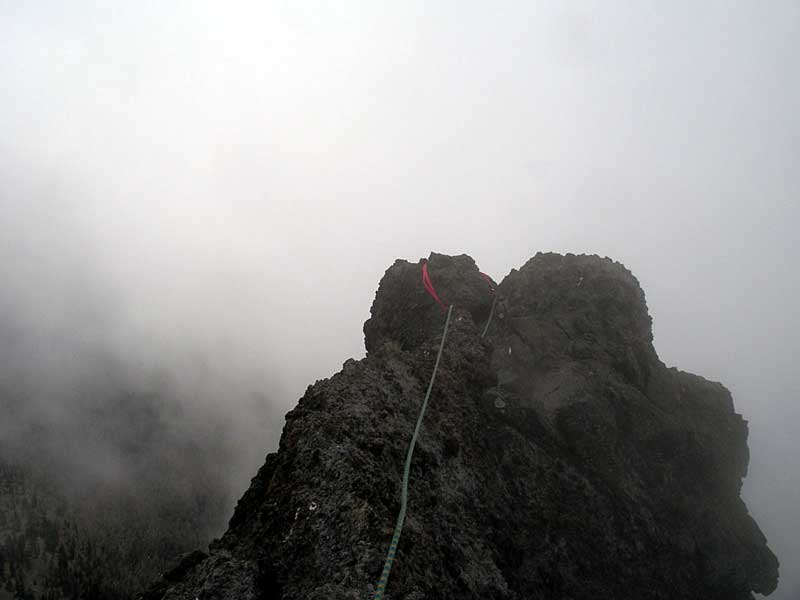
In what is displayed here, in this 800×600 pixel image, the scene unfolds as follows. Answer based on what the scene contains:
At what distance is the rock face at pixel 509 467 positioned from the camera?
821cm

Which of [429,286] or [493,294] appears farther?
[493,294]

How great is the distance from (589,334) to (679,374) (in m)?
5.31

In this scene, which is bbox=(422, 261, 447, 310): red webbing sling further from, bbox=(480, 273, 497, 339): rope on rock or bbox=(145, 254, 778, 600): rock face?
bbox=(480, 273, 497, 339): rope on rock

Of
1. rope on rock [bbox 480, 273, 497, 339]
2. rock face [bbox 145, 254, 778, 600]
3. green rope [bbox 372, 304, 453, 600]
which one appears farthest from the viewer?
rope on rock [bbox 480, 273, 497, 339]

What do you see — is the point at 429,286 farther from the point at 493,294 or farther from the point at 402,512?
the point at 402,512

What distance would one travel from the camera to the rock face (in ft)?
26.9

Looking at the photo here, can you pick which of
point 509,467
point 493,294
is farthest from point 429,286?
point 509,467

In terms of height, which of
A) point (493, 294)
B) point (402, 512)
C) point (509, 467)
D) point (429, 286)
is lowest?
point (402, 512)

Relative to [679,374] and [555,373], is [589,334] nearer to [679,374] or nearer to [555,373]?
[555,373]

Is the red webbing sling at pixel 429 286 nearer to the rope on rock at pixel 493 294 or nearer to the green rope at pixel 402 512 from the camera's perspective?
the rope on rock at pixel 493 294

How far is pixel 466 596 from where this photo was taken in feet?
28.0

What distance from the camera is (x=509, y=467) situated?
12.4m

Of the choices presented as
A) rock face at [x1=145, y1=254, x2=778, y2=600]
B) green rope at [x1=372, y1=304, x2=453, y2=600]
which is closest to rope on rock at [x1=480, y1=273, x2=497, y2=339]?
rock face at [x1=145, y1=254, x2=778, y2=600]

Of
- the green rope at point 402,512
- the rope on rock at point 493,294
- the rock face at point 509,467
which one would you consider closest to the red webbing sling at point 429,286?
the rock face at point 509,467
